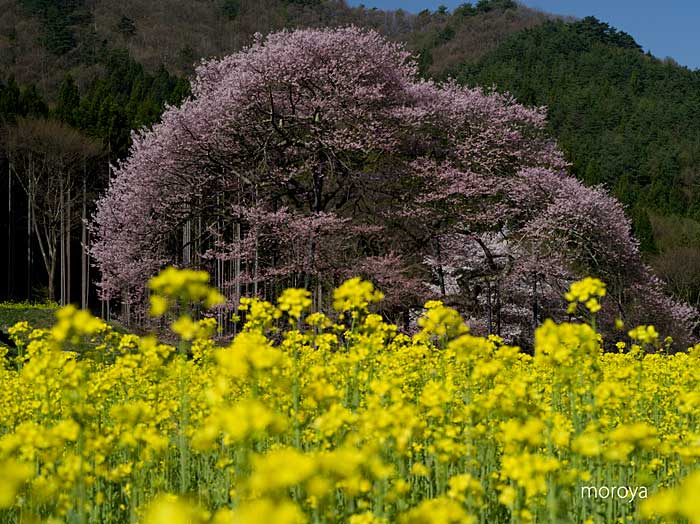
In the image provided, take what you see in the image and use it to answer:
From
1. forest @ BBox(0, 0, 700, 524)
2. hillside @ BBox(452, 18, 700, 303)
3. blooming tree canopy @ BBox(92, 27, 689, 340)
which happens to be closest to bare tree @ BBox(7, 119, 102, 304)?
forest @ BBox(0, 0, 700, 524)

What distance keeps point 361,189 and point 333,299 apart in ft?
22.4

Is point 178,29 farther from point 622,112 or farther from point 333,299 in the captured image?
point 333,299

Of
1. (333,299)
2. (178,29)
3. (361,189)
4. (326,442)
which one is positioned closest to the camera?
(326,442)

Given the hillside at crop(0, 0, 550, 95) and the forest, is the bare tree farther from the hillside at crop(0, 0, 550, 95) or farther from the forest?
the hillside at crop(0, 0, 550, 95)

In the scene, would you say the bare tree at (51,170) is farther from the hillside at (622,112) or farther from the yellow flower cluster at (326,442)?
the yellow flower cluster at (326,442)

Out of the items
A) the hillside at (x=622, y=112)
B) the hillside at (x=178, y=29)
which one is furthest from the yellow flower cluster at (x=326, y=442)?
the hillside at (x=178, y=29)

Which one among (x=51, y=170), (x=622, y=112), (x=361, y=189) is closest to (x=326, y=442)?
(x=361, y=189)

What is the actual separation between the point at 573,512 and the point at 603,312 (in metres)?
15.5

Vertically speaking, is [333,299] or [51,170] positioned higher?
[51,170]

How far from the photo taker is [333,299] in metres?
9.95

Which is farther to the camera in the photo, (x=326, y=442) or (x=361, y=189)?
(x=361, y=189)

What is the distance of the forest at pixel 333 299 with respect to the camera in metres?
2.77

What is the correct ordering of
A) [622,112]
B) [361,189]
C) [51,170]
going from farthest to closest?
[622,112]
[51,170]
[361,189]

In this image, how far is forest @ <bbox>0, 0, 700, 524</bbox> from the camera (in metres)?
2.77
